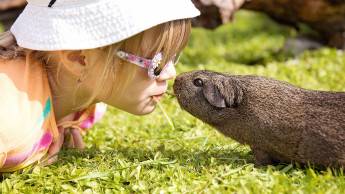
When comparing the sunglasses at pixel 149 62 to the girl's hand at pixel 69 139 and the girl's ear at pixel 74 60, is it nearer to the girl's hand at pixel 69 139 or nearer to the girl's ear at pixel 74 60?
the girl's ear at pixel 74 60

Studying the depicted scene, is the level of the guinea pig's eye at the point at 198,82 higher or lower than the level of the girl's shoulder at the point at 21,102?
higher

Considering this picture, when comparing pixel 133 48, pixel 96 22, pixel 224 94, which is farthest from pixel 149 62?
pixel 224 94

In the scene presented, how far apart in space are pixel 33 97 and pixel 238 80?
1351 millimetres

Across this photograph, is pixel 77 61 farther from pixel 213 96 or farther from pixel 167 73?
pixel 213 96

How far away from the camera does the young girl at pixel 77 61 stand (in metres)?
2.08

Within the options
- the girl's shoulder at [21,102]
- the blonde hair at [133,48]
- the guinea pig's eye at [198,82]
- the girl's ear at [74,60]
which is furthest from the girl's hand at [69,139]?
Result: the guinea pig's eye at [198,82]

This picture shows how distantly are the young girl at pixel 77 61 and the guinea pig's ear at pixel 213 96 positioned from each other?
266mm

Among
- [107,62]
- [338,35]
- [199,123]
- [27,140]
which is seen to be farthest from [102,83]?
[338,35]

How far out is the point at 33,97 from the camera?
93.4 inches

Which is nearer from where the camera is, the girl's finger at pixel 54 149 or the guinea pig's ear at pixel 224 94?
the guinea pig's ear at pixel 224 94

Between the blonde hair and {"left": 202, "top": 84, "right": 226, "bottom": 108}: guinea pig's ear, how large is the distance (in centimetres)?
33

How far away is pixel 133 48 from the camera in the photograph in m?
2.31

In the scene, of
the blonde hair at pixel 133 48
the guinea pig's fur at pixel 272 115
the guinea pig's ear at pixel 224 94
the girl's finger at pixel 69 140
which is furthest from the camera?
the girl's finger at pixel 69 140

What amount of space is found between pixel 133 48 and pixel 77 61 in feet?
1.23
